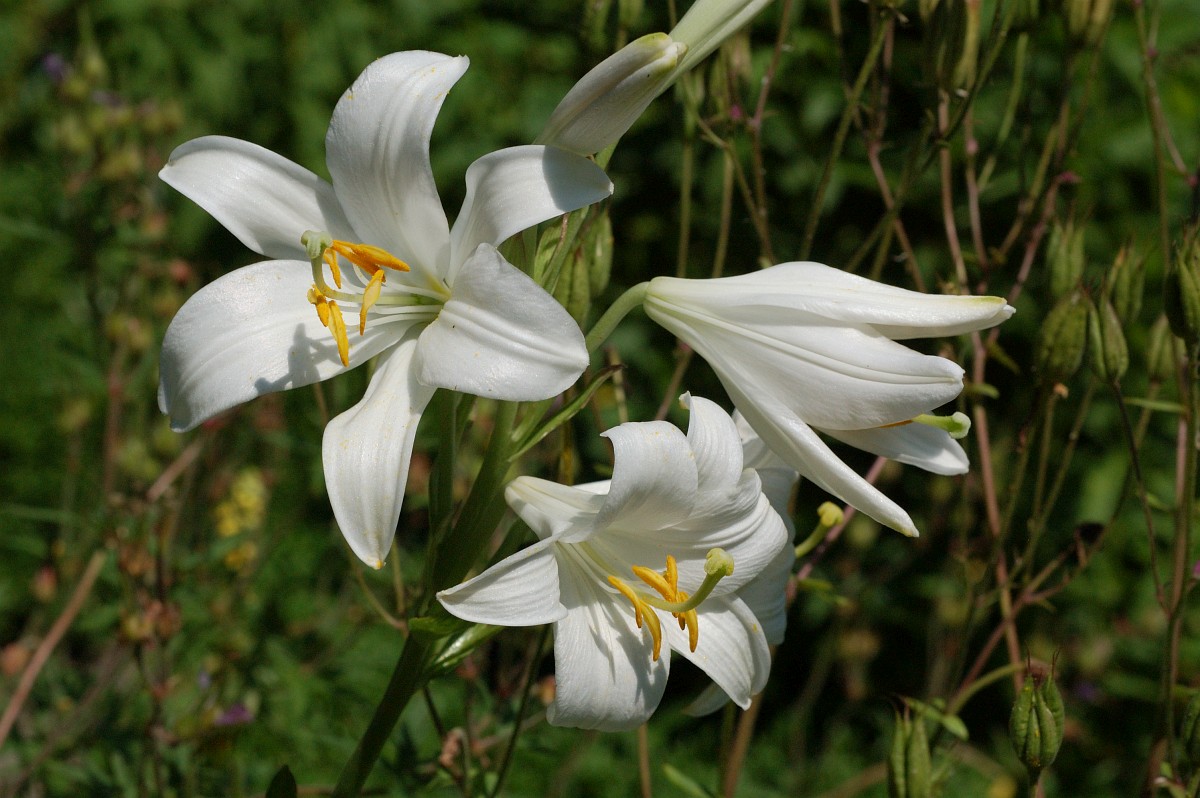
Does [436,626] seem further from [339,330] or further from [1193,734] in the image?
[1193,734]

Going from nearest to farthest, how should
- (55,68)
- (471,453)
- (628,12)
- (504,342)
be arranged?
(504,342) → (628,12) → (471,453) → (55,68)


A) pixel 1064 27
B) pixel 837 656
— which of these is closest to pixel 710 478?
pixel 1064 27

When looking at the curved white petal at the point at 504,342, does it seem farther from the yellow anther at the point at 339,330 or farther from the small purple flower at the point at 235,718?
the small purple flower at the point at 235,718

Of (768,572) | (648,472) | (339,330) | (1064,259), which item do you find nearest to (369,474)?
(339,330)

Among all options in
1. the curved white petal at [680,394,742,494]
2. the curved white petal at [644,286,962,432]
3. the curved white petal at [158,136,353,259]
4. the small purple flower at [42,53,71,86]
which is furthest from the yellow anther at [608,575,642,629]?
the small purple flower at [42,53,71,86]

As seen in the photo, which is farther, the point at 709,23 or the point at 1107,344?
the point at 1107,344

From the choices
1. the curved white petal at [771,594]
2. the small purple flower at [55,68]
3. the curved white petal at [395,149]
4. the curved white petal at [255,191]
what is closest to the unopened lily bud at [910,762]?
the curved white petal at [771,594]
